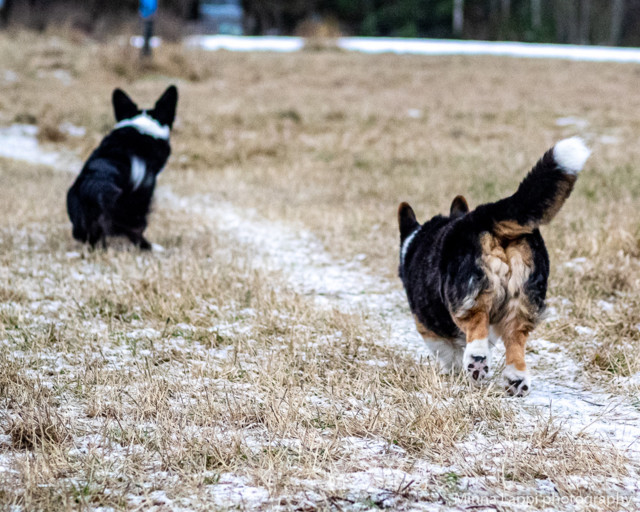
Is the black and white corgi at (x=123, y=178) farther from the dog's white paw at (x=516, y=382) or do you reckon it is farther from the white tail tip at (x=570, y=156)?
the white tail tip at (x=570, y=156)

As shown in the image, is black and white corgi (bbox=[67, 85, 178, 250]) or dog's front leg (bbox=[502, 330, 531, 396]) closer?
dog's front leg (bbox=[502, 330, 531, 396])

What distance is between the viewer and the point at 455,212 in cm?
388

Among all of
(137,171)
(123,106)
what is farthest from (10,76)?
(137,171)

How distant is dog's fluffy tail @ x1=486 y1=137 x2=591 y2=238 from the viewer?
2.62 m

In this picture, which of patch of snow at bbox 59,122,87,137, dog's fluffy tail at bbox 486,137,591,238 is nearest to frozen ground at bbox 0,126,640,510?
dog's fluffy tail at bbox 486,137,591,238

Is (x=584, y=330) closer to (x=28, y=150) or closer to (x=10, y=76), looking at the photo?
A: (x=28, y=150)

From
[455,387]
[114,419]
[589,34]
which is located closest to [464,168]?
[455,387]

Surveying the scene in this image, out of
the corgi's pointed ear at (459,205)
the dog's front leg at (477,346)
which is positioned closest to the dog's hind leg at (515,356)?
the dog's front leg at (477,346)

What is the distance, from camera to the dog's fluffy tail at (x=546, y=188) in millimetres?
2623

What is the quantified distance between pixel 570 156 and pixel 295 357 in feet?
4.99

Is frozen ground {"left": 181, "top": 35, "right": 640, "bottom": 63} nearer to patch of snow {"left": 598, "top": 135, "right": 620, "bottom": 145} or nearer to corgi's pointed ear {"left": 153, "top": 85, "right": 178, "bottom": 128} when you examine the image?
patch of snow {"left": 598, "top": 135, "right": 620, "bottom": 145}

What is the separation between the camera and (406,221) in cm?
403

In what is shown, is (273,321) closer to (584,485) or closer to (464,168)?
(584,485)

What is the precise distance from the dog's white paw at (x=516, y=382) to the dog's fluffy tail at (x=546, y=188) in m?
0.58
